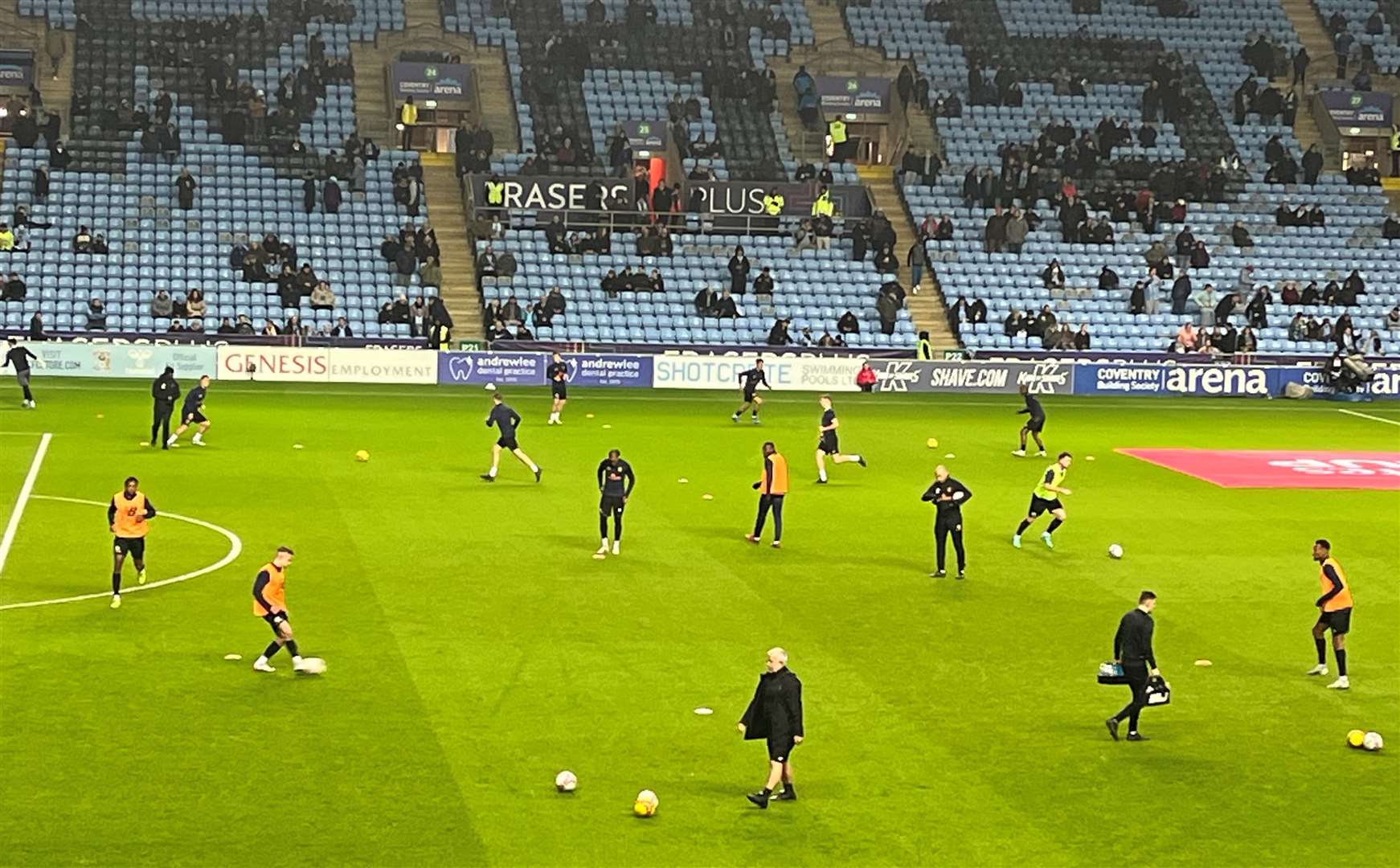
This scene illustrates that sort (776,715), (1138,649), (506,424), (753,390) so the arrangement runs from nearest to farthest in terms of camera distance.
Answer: (776,715) < (1138,649) < (506,424) < (753,390)

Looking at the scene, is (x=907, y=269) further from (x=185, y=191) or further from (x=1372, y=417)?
(x=185, y=191)

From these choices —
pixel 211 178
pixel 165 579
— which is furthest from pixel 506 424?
pixel 211 178

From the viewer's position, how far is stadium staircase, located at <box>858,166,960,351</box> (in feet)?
205

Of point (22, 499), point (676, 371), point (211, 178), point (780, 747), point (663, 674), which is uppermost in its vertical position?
point (211, 178)

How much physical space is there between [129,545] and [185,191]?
38.9 meters

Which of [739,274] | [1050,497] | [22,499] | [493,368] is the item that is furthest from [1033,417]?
[739,274]

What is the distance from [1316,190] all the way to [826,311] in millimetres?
21199

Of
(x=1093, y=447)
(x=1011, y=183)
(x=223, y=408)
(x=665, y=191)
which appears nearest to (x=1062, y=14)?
(x=1011, y=183)

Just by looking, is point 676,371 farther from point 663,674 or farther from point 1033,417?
point 663,674

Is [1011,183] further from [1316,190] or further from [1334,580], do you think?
[1334,580]

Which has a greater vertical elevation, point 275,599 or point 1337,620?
point 275,599

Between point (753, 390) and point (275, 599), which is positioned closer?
point (275, 599)

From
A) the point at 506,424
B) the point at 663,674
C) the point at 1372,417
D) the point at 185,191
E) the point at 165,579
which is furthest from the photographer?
the point at 185,191

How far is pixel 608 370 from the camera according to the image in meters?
55.9
